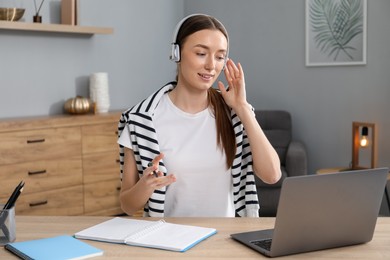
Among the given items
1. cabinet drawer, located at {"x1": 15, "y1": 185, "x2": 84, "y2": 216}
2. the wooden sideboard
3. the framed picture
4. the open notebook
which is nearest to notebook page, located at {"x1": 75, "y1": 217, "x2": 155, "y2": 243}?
the open notebook

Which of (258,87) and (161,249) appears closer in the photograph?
(161,249)

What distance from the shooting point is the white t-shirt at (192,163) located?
2141 mm

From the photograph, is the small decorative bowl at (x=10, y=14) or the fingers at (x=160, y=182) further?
the small decorative bowl at (x=10, y=14)

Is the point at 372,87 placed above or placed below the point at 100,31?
below

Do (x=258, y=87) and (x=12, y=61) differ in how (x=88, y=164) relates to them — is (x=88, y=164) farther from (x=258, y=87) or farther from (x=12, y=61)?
(x=258, y=87)

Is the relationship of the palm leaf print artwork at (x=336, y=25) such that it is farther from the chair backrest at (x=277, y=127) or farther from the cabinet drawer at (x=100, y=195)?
the cabinet drawer at (x=100, y=195)

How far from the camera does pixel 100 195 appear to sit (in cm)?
474

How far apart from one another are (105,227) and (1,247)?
0.29m

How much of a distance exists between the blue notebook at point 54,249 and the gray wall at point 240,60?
3075 mm

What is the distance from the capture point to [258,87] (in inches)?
227

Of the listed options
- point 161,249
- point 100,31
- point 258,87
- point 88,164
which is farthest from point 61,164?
point 161,249

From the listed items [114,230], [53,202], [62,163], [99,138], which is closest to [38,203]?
[53,202]

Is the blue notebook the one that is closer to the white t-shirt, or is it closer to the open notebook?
the open notebook

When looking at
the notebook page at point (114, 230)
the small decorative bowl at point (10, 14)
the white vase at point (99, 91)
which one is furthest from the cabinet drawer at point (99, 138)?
the notebook page at point (114, 230)
